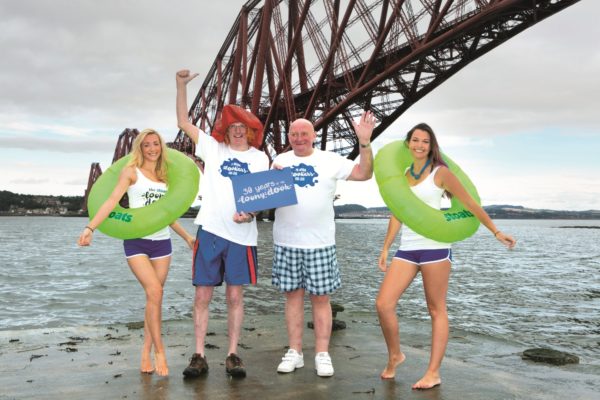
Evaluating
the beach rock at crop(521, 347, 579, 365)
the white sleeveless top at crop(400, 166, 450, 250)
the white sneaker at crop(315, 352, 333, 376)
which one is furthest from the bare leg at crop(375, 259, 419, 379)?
the beach rock at crop(521, 347, 579, 365)

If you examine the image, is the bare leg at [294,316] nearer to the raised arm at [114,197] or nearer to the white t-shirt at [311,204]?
the white t-shirt at [311,204]

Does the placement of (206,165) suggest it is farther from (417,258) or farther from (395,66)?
(395,66)

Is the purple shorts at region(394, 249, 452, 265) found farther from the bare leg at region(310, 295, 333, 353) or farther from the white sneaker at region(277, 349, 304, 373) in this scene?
the white sneaker at region(277, 349, 304, 373)

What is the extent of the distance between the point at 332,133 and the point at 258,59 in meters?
6.03

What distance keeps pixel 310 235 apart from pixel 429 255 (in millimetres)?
769

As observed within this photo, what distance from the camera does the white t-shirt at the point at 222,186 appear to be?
3.68 metres

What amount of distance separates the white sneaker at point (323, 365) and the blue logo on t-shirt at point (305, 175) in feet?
3.66

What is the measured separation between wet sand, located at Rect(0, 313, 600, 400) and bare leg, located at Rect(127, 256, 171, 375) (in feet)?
0.31

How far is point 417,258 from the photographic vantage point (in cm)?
343

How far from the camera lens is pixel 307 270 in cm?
366

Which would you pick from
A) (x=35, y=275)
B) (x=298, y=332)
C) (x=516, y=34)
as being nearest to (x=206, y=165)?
(x=298, y=332)

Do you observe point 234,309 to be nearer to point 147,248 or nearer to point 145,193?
point 147,248

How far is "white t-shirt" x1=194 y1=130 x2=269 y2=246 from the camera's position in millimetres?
3676

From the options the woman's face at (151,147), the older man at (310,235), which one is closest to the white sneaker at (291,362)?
the older man at (310,235)
